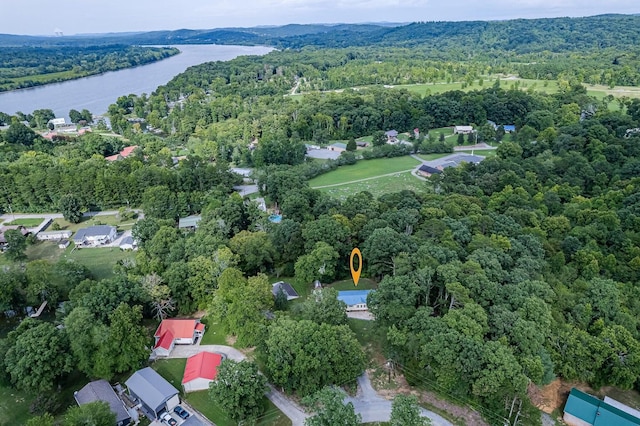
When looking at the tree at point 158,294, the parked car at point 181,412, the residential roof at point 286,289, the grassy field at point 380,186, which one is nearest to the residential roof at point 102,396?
the parked car at point 181,412

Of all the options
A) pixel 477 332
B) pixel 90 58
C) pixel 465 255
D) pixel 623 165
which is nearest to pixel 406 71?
pixel 623 165

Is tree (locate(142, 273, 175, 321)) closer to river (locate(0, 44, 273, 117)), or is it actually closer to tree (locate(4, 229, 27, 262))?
tree (locate(4, 229, 27, 262))

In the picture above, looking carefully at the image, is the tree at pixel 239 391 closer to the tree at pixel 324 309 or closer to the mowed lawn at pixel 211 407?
the mowed lawn at pixel 211 407

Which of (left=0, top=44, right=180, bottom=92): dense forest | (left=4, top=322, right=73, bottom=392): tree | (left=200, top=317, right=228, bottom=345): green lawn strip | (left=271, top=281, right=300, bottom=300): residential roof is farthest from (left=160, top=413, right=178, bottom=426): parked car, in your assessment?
(left=0, top=44, right=180, bottom=92): dense forest

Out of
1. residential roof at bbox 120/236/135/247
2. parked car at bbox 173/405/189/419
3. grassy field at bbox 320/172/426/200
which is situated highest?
residential roof at bbox 120/236/135/247

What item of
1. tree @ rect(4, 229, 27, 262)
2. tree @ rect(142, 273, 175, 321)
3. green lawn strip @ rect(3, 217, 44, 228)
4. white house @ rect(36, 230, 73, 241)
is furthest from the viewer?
green lawn strip @ rect(3, 217, 44, 228)

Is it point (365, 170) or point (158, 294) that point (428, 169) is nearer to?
point (365, 170)

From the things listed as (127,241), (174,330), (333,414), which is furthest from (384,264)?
(127,241)
